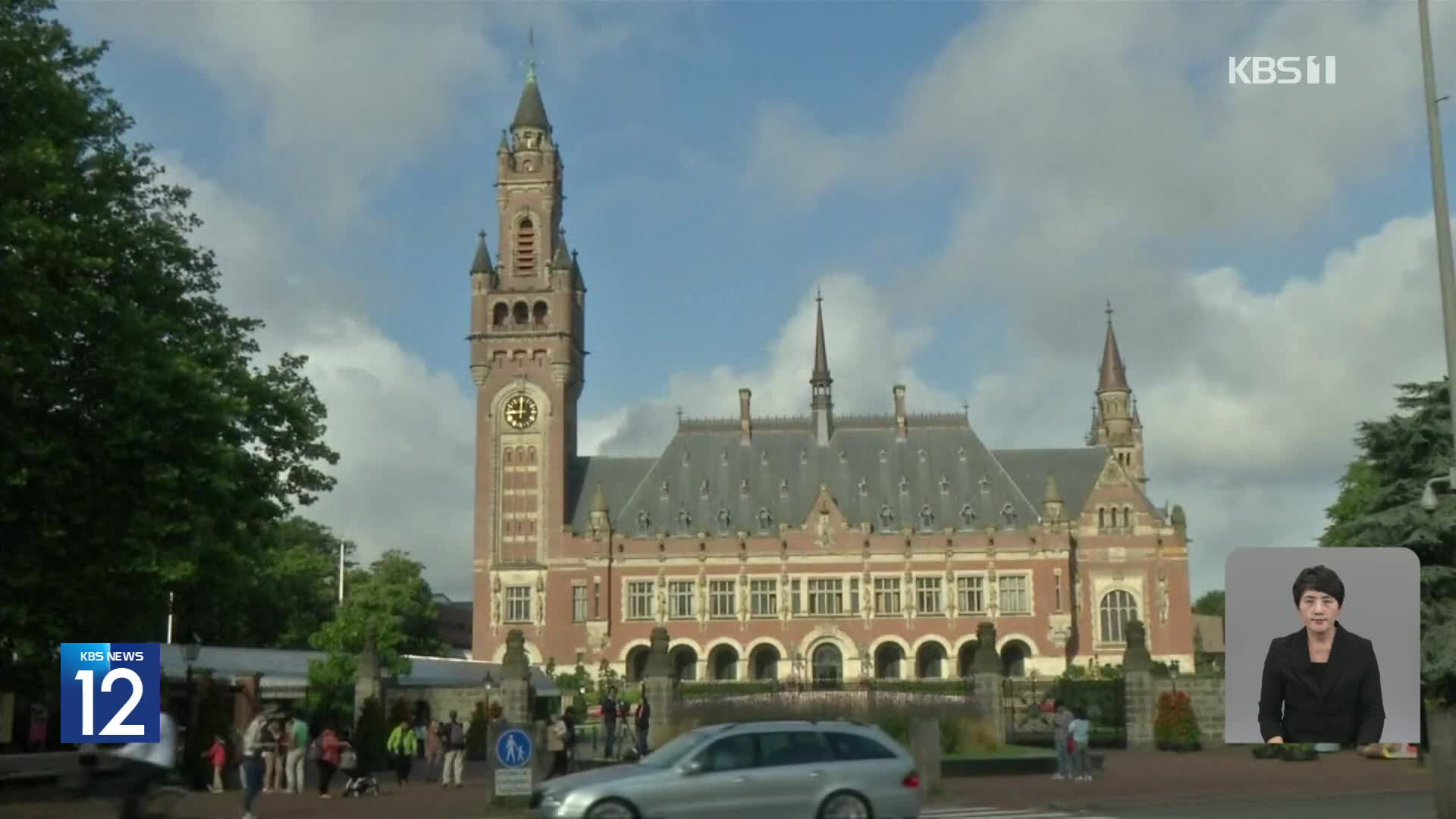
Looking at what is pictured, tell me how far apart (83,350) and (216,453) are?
291 centimetres

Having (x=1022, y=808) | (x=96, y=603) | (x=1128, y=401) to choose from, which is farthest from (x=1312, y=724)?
(x=1128, y=401)

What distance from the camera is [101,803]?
2483cm

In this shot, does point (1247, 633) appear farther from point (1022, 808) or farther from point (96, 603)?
point (96, 603)

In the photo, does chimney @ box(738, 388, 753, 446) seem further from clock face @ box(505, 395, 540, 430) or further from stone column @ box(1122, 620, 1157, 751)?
stone column @ box(1122, 620, 1157, 751)

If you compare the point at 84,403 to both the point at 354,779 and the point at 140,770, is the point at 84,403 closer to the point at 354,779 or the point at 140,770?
the point at 354,779

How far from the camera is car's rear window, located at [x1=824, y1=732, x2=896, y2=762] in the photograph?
17469 millimetres

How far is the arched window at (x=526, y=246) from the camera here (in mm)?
83125

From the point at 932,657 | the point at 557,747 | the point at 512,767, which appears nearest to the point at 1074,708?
the point at 557,747

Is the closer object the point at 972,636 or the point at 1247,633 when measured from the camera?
the point at 1247,633

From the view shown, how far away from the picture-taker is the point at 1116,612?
7819 centimetres

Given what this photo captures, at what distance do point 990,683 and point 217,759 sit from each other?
1970cm

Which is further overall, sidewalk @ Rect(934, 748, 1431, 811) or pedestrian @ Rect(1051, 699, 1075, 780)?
pedestrian @ Rect(1051, 699, 1075, 780)

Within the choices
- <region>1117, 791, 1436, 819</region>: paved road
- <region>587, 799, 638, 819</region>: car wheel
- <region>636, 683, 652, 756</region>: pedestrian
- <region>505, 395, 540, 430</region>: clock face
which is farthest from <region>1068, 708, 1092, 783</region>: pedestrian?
<region>505, 395, 540, 430</region>: clock face

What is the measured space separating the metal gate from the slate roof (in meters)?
28.0
